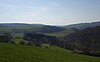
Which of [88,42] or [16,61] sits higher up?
[16,61]

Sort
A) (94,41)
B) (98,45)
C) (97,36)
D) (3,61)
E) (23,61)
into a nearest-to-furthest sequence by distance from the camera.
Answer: (3,61)
(23,61)
(98,45)
(94,41)
(97,36)

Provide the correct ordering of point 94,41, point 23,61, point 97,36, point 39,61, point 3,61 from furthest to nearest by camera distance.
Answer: point 97,36 < point 94,41 < point 39,61 < point 23,61 < point 3,61

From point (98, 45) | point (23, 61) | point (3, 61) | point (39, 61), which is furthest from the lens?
point (98, 45)

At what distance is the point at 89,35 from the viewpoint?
648ft

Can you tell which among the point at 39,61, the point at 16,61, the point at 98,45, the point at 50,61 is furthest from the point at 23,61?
the point at 98,45

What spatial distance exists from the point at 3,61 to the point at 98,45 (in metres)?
140

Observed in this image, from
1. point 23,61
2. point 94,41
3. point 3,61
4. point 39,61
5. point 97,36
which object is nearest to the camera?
point 3,61

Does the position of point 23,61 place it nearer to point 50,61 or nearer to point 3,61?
point 3,61

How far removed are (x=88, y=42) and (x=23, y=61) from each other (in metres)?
150

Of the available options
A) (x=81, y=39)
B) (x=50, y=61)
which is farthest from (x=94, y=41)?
(x=50, y=61)

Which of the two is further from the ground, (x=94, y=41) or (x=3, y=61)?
(x=3, y=61)

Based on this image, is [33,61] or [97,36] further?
[97,36]

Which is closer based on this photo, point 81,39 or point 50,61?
point 50,61

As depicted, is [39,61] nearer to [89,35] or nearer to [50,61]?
[50,61]
